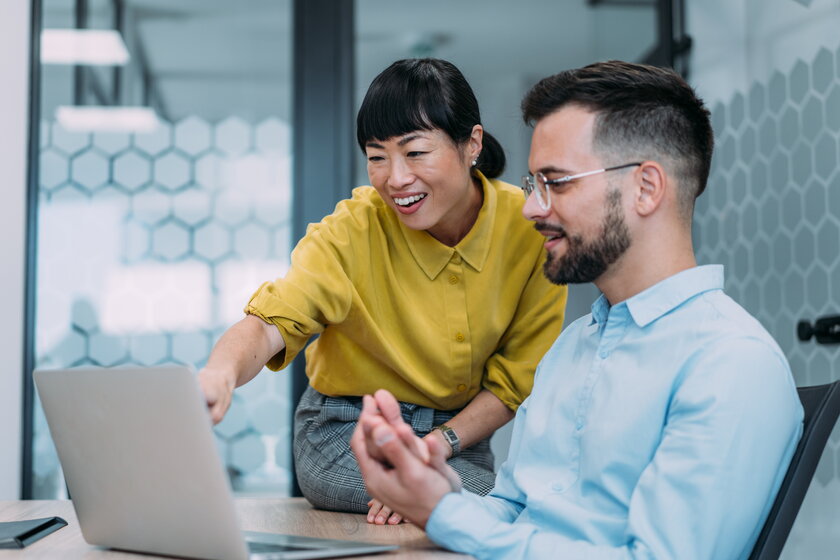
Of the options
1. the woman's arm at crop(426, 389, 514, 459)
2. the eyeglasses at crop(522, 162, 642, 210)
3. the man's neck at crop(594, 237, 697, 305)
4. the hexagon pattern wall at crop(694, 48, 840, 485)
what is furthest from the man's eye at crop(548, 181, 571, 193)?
the hexagon pattern wall at crop(694, 48, 840, 485)

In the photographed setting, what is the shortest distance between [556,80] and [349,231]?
0.55 meters

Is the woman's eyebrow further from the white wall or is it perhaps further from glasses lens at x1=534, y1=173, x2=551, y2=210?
the white wall

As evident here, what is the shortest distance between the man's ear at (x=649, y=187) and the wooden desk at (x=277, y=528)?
51 centimetres

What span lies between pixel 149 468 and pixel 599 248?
2.09 ft

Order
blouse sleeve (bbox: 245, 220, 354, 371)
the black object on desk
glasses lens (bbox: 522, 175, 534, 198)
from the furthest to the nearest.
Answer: blouse sleeve (bbox: 245, 220, 354, 371) → glasses lens (bbox: 522, 175, 534, 198) → the black object on desk

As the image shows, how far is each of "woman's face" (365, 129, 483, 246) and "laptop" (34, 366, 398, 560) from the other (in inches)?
28.4

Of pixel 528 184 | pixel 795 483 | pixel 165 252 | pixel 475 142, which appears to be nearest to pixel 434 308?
pixel 475 142

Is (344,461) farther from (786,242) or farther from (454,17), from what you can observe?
(454,17)

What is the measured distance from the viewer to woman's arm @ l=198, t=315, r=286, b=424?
1224mm

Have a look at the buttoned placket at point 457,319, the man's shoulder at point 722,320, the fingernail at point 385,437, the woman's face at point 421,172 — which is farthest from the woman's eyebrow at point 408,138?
the fingernail at point 385,437

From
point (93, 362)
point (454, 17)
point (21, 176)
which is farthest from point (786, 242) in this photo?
point (21, 176)

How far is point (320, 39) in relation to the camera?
9.61 ft

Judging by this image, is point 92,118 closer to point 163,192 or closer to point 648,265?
point 163,192

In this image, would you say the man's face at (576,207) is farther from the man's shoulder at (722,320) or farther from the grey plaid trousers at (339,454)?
the grey plaid trousers at (339,454)
